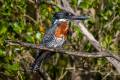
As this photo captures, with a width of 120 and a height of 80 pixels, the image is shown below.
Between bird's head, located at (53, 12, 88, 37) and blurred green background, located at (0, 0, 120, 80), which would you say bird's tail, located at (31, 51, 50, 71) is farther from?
blurred green background, located at (0, 0, 120, 80)

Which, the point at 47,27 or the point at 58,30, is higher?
the point at 58,30

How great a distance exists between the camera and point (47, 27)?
263 inches

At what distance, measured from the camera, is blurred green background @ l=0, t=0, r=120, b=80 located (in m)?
5.77

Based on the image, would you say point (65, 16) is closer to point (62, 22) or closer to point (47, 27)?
point (62, 22)

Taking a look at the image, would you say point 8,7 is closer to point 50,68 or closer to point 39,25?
point 39,25

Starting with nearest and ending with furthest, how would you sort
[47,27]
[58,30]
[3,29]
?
[58,30] < [3,29] < [47,27]

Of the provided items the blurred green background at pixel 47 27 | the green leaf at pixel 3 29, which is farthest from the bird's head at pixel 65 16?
the green leaf at pixel 3 29

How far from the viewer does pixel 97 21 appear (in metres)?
6.61

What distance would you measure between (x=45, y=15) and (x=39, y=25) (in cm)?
27

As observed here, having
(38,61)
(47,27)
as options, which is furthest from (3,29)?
(47,27)

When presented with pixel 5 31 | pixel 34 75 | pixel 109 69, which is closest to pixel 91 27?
pixel 109 69

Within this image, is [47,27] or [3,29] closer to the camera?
[3,29]

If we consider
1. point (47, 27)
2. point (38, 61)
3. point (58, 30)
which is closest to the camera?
point (38, 61)

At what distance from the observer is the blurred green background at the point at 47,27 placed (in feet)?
18.9
